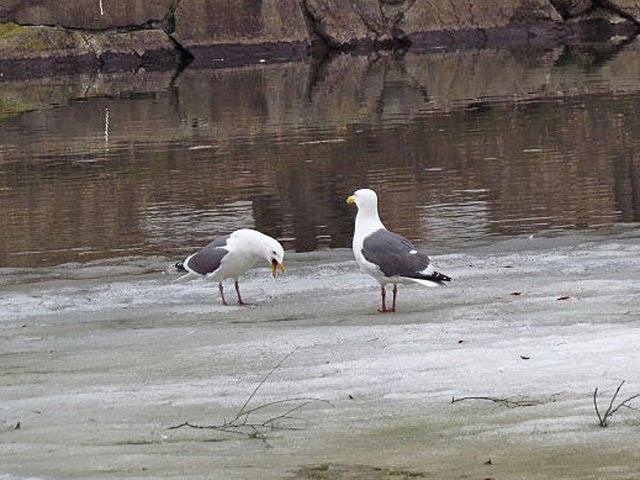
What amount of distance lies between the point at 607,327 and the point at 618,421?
209 cm

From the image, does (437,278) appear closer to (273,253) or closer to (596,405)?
(273,253)

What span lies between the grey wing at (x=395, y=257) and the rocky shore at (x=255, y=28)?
38632 millimetres

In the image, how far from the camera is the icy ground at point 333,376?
5.30 m

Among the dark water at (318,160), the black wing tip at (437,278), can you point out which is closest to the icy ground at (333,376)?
the black wing tip at (437,278)

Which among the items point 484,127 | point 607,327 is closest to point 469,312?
point 607,327

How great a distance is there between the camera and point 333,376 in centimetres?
678

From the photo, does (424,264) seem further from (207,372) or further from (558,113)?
(558,113)

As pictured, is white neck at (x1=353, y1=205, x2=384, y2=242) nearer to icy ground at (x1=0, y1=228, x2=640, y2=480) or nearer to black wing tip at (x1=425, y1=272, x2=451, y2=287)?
icy ground at (x1=0, y1=228, x2=640, y2=480)

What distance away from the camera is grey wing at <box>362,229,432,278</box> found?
8.74 m

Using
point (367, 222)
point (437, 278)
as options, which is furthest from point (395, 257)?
point (367, 222)

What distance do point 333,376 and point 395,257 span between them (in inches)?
83.9

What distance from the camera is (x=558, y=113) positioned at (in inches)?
962

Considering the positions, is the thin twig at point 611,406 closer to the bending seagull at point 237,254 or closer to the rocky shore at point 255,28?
the bending seagull at point 237,254

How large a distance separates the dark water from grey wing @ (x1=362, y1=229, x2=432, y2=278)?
3.63m
